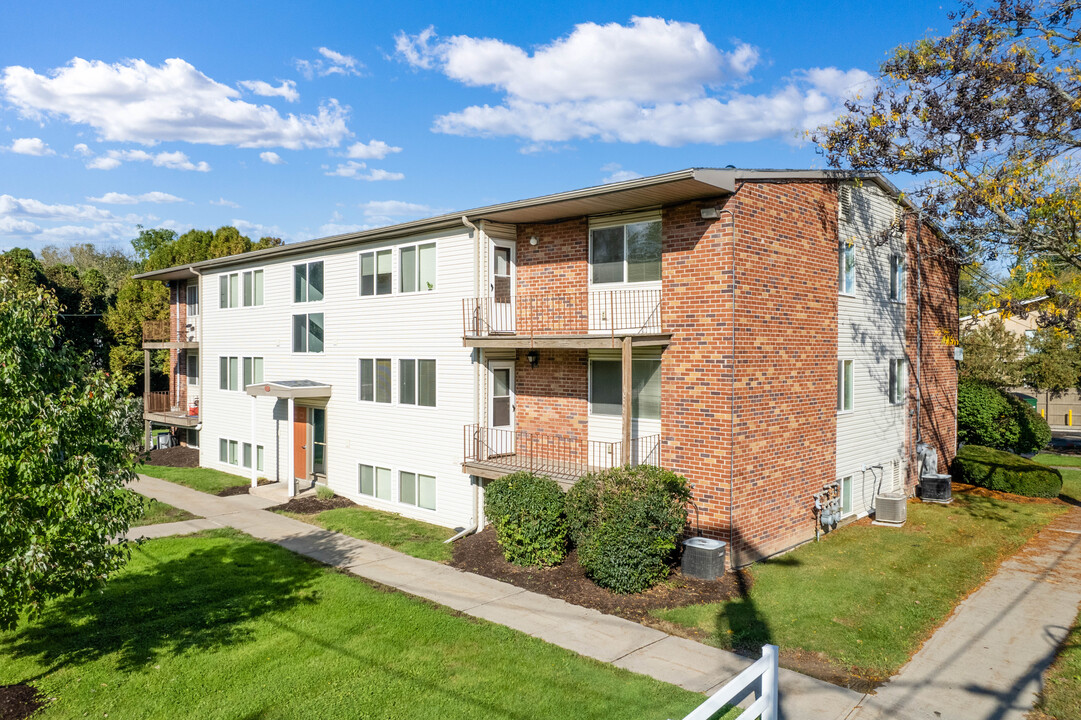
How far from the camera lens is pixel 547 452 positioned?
14.3 meters

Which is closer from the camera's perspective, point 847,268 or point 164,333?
point 847,268

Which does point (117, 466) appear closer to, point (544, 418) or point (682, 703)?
point (682, 703)

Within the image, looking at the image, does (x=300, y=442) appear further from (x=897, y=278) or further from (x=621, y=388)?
(x=897, y=278)

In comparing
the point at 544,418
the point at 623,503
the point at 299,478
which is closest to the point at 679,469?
the point at 623,503

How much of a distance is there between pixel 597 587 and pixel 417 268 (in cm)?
842

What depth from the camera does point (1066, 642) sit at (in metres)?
8.91

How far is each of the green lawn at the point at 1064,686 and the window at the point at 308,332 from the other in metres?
16.4

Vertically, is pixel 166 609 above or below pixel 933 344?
below

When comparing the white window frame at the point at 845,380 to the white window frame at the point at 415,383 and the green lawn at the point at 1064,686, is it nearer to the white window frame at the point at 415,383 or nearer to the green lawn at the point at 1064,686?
the green lawn at the point at 1064,686

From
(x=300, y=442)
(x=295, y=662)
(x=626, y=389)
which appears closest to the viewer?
(x=295, y=662)

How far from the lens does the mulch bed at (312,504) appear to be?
16938 mm

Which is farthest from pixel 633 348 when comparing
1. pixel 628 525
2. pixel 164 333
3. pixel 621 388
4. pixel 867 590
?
pixel 164 333

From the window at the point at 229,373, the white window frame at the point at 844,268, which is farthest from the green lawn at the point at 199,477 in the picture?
the white window frame at the point at 844,268

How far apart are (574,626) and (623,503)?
2.00 metres
